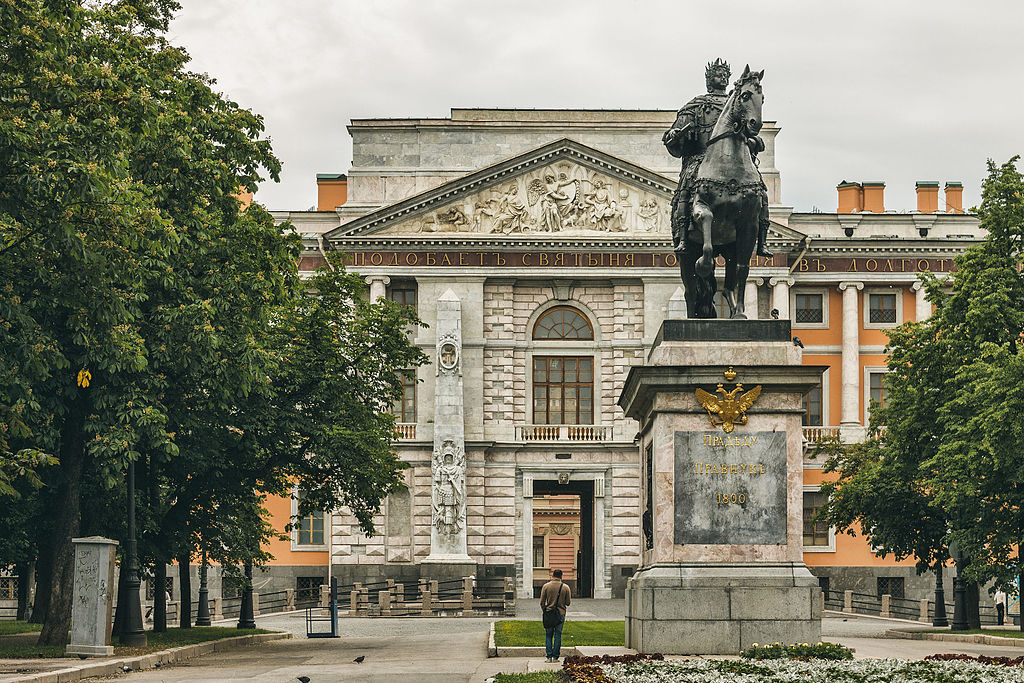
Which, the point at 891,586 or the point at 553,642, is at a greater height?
the point at 553,642

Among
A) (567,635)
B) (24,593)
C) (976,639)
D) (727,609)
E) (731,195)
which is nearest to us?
(727,609)

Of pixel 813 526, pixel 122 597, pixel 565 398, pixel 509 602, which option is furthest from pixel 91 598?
pixel 813 526

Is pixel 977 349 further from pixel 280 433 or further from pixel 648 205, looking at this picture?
pixel 648 205

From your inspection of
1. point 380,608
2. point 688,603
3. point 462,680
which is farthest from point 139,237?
point 380,608

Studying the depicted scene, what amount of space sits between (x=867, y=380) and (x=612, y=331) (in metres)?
11.5

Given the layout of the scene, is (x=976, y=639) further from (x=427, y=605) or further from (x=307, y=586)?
(x=307, y=586)

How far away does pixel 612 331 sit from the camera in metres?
63.9

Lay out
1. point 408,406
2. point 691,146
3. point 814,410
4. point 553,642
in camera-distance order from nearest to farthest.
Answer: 1. point 691,146
2. point 553,642
3. point 408,406
4. point 814,410

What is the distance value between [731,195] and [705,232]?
2.12 ft

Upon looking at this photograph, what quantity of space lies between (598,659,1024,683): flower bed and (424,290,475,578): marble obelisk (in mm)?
43656

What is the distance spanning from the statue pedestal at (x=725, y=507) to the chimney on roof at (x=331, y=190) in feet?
164

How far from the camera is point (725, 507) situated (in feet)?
63.6

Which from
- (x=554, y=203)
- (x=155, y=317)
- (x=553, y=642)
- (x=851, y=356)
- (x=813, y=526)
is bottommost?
(x=553, y=642)

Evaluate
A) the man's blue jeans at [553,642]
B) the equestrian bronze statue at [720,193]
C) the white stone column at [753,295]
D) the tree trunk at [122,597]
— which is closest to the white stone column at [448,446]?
the white stone column at [753,295]
